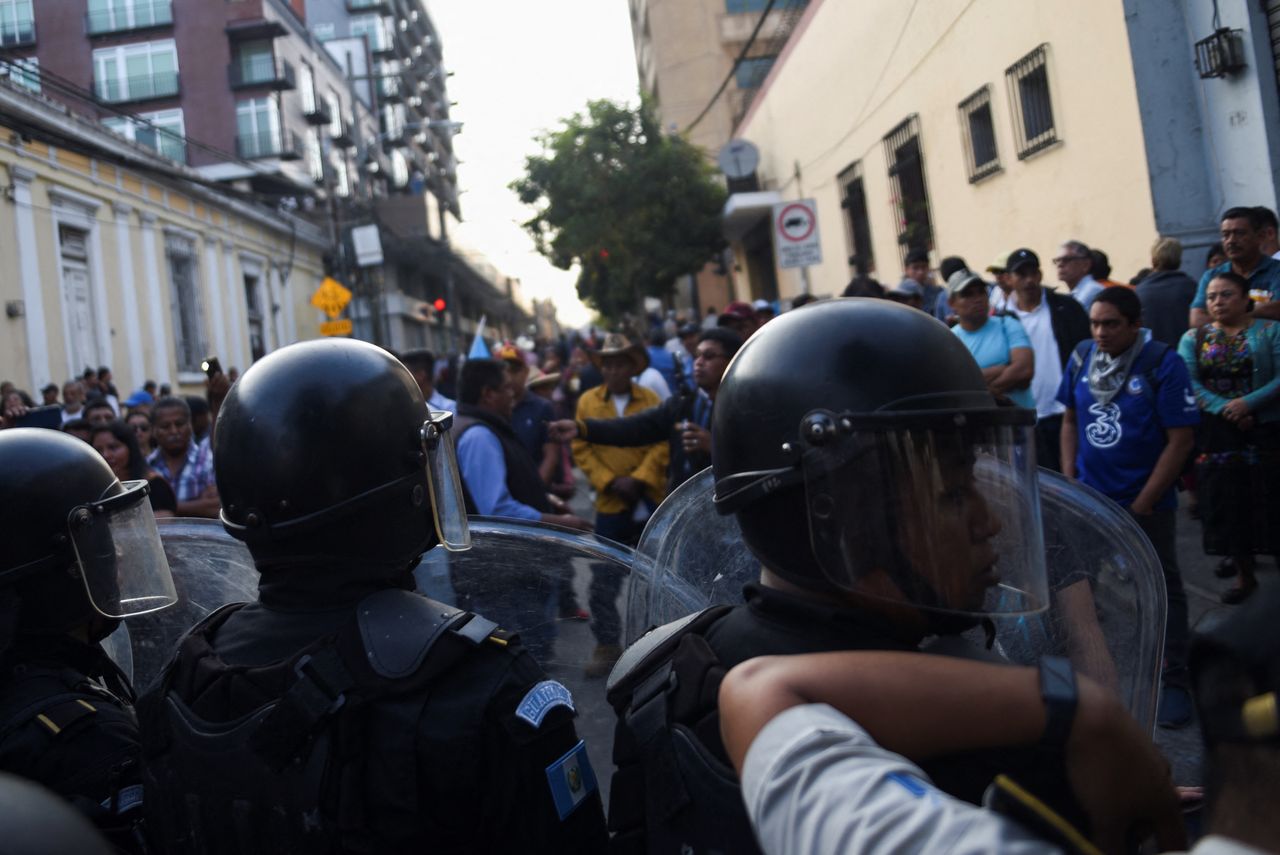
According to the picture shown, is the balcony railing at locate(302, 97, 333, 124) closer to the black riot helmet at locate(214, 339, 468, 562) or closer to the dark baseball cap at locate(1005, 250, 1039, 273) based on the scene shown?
the dark baseball cap at locate(1005, 250, 1039, 273)

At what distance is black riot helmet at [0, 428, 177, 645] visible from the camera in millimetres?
2219

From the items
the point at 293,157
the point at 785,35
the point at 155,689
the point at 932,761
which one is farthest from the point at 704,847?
the point at 293,157

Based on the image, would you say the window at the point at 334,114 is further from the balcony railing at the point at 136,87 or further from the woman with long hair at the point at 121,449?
the woman with long hair at the point at 121,449

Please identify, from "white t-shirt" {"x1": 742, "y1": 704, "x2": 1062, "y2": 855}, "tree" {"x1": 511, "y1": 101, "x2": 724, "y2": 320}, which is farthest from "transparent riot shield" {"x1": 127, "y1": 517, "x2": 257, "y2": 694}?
"tree" {"x1": 511, "y1": 101, "x2": 724, "y2": 320}

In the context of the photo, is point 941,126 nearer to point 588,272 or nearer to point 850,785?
point 850,785

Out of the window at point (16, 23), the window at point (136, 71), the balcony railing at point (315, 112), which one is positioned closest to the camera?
the window at point (16, 23)

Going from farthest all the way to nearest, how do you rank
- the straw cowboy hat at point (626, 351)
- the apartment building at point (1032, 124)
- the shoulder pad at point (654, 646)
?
the apartment building at point (1032, 124) → the straw cowboy hat at point (626, 351) → the shoulder pad at point (654, 646)

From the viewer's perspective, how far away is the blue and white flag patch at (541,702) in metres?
1.64

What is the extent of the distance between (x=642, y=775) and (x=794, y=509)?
40 cm

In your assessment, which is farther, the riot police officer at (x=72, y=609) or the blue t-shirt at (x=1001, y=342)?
the blue t-shirt at (x=1001, y=342)

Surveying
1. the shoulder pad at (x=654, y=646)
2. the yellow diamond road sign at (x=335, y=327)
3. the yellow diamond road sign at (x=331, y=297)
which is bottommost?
the shoulder pad at (x=654, y=646)

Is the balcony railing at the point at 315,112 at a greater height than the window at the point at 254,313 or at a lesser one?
greater

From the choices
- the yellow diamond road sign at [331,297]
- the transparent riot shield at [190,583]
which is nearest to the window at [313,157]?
the yellow diamond road sign at [331,297]

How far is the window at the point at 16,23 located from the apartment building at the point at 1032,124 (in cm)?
1558
